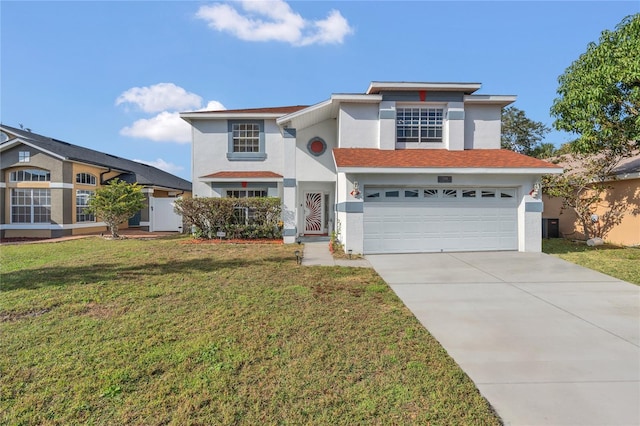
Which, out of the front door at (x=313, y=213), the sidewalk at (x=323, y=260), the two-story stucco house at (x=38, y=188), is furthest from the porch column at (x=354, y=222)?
the two-story stucco house at (x=38, y=188)

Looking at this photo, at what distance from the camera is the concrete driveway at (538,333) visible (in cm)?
305

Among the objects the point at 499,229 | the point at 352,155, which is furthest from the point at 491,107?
the point at 352,155

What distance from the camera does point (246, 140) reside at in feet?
50.1

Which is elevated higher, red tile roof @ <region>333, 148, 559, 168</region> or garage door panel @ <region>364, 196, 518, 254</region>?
red tile roof @ <region>333, 148, 559, 168</region>

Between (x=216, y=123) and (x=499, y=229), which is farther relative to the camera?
(x=216, y=123)

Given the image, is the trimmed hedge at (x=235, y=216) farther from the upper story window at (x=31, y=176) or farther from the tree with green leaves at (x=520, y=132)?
the tree with green leaves at (x=520, y=132)

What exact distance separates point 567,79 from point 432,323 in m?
11.6

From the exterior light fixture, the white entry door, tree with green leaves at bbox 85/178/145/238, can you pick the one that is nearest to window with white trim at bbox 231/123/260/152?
tree with green leaves at bbox 85/178/145/238

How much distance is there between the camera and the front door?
594 inches

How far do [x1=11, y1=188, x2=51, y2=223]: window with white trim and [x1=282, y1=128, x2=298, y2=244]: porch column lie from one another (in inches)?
485

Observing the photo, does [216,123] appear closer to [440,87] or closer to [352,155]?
[352,155]

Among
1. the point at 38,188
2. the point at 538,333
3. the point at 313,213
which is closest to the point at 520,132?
the point at 313,213

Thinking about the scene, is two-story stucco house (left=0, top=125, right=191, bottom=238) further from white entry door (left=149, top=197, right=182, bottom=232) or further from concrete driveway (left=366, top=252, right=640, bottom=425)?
concrete driveway (left=366, top=252, right=640, bottom=425)

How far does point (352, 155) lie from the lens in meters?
11.6
